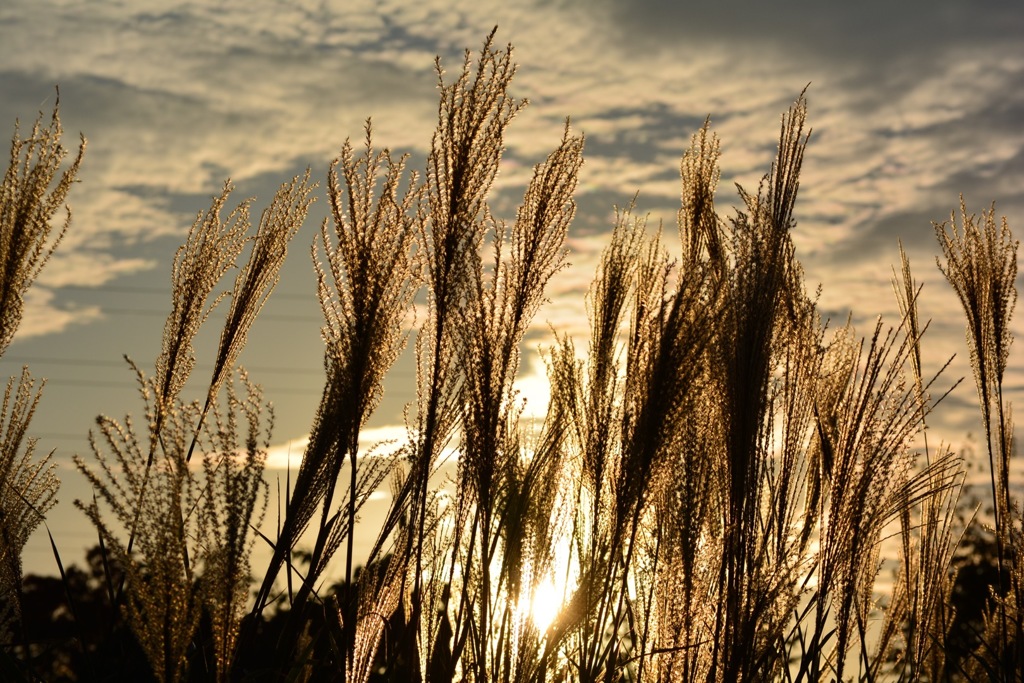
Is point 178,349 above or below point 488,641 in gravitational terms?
above

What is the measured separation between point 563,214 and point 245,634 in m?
1.56

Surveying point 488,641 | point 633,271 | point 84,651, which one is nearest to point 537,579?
point 488,641

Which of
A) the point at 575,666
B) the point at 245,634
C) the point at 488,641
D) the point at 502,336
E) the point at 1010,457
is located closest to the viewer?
the point at 245,634

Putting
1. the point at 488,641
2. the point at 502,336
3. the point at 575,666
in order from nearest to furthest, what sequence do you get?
the point at 502,336 → the point at 488,641 → the point at 575,666

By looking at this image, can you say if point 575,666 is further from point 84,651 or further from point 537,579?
point 84,651

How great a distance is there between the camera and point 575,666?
3670 mm

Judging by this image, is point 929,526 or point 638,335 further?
point 929,526

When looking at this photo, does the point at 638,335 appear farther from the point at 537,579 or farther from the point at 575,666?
the point at 575,666

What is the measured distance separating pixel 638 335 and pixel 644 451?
494 millimetres

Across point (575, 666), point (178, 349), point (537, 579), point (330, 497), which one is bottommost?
point (575, 666)

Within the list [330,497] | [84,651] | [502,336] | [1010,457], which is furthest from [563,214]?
[1010,457]

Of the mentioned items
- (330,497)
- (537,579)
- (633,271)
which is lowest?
(537,579)

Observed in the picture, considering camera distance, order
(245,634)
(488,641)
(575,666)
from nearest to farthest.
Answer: (245,634), (488,641), (575,666)

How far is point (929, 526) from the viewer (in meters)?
4.73
